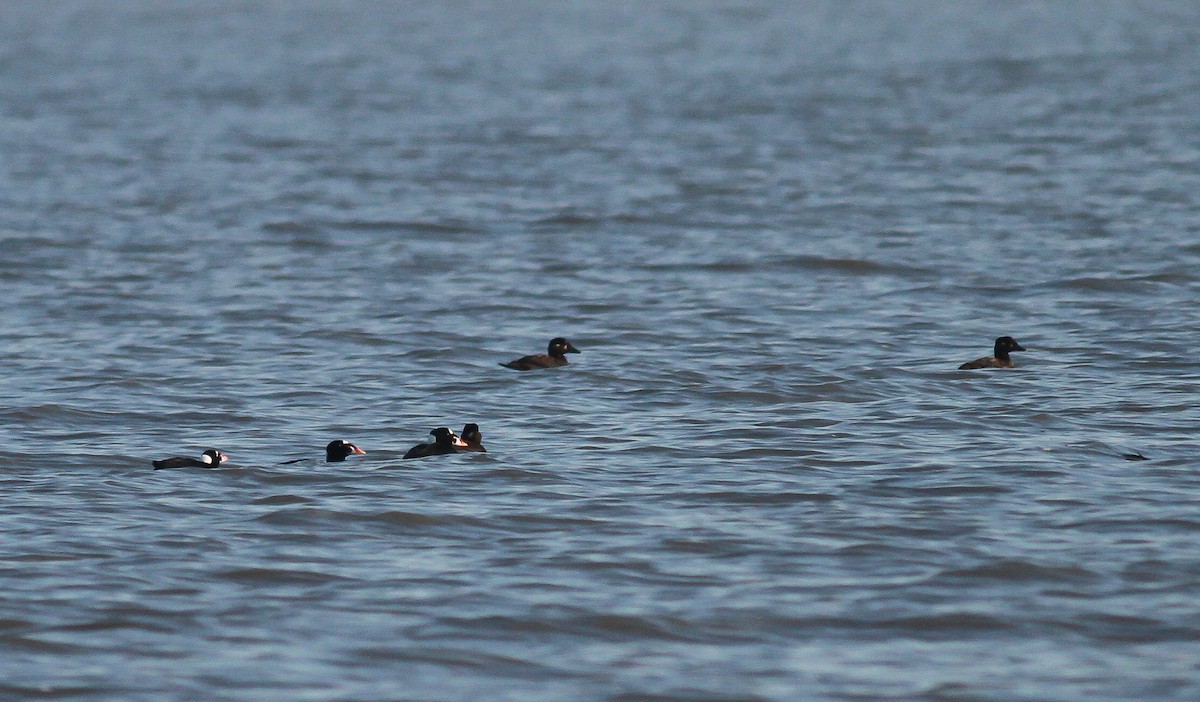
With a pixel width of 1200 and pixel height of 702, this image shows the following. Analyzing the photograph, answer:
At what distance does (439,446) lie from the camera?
16.2 meters

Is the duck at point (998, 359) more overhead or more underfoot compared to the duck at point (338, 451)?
more overhead

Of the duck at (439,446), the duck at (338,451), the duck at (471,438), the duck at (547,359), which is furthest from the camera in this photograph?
the duck at (547,359)

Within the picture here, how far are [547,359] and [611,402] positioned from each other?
1.67m

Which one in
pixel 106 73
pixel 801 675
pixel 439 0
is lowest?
pixel 801 675

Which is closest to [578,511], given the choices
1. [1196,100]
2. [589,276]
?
[589,276]

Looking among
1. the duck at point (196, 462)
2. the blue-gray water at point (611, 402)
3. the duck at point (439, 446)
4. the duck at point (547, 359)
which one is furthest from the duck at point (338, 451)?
the duck at point (547, 359)

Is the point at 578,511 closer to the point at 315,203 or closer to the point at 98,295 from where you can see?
the point at 98,295

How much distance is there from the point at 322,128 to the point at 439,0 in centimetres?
5728

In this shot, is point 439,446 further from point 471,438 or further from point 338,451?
point 338,451

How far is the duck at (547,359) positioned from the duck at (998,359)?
4.08 meters

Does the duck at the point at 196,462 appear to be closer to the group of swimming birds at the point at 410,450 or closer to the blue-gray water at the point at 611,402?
the group of swimming birds at the point at 410,450

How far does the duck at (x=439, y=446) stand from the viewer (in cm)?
1622

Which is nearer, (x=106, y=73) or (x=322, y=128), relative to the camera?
(x=322, y=128)

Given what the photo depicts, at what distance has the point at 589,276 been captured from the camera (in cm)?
2723
